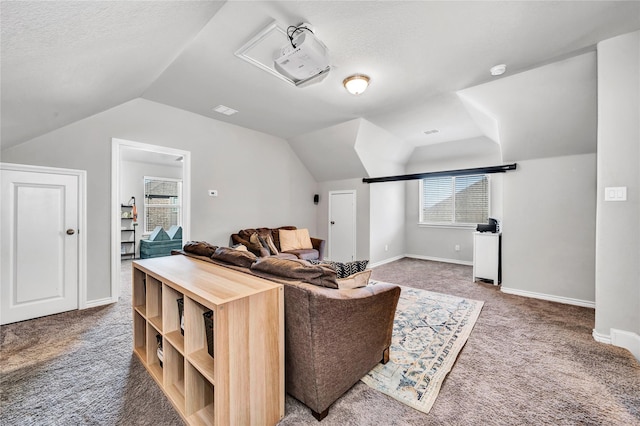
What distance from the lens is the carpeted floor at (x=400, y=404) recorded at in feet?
4.92

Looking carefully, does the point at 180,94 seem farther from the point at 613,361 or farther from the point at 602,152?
the point at 613,361

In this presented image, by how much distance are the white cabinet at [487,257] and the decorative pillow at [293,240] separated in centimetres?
308

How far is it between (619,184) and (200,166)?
16.7ft

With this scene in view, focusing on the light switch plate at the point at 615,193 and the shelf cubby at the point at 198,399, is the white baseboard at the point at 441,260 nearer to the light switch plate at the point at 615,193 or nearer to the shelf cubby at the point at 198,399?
the light switch plate at the point at 615,193

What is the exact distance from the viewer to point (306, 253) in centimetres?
480

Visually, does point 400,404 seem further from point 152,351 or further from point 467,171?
point 467,171

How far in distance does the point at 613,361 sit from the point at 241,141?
17.7 feet

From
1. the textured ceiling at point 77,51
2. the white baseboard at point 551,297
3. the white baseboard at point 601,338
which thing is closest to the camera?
the textured ceiling at point 77,51

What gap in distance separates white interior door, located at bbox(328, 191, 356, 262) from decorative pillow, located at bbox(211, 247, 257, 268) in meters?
3.95

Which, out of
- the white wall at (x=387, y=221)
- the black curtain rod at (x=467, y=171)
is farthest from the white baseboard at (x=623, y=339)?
the white wall at (x=387, y=221)

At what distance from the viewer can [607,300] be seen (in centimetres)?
231

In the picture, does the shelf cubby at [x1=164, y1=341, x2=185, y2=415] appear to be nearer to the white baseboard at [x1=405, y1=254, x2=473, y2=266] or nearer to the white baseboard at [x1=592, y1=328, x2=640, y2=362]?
the white baseboard at [x1=592, y1=328, x2=640, y2=362]

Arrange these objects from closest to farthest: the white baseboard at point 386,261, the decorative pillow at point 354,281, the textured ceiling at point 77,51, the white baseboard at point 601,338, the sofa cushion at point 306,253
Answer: the textured ceiling at point 77,51 → the decorative pillow at point 354,281 → the white baseboard at point 601,338 → the sofa cushion at point 306,253 → the white baseboard at point 386,261

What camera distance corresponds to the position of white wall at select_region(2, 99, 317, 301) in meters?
3.11
